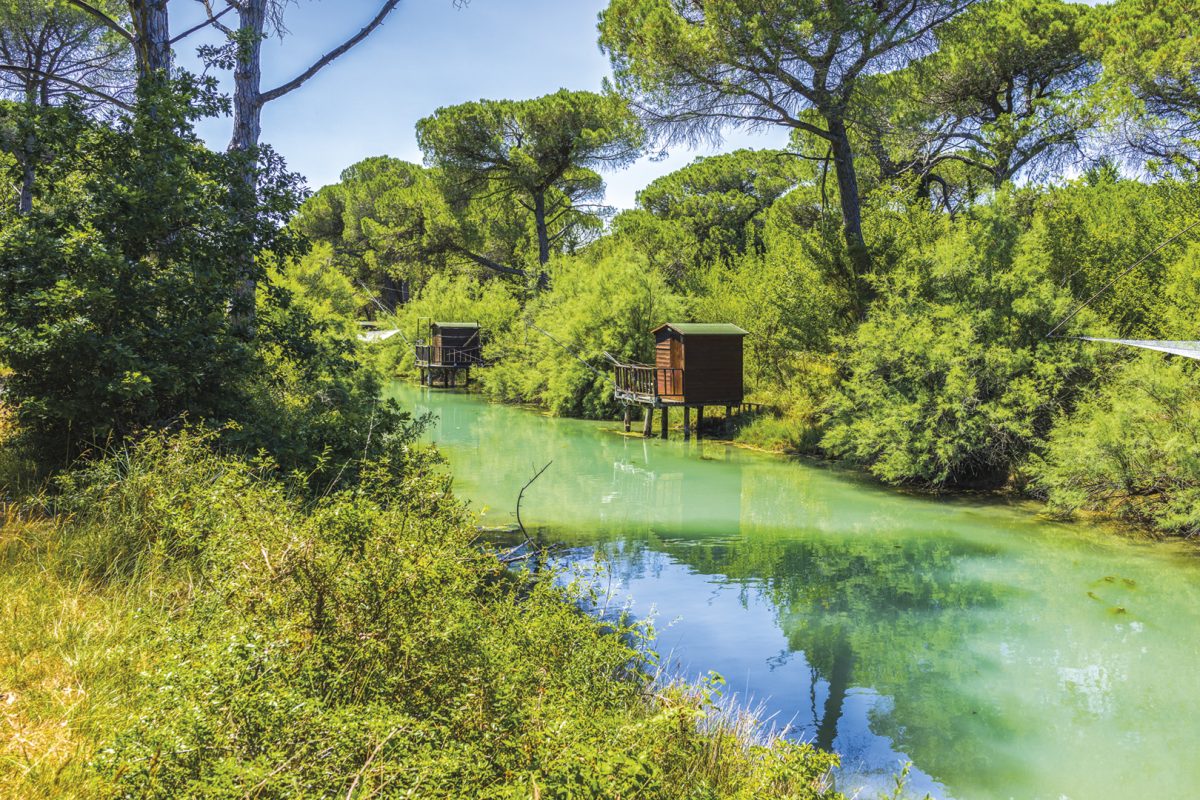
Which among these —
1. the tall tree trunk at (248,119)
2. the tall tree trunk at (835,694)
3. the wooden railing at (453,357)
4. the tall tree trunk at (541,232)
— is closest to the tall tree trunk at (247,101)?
the tall tree trunk at (248,119)

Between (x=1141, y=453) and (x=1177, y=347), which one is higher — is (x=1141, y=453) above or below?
below

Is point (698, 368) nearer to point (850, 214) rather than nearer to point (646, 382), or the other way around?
point (646, 382)

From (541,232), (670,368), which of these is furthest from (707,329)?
(541,232)

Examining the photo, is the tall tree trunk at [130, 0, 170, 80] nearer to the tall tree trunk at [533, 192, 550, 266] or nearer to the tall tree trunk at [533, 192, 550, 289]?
the tall tree trunk at [533, 192, 550, 289]

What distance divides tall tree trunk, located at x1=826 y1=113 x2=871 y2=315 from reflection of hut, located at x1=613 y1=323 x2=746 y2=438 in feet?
10.5

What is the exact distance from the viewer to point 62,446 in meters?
5.81

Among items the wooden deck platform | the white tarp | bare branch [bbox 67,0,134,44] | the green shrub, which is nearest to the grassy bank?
bare branch [bbox 67,0,134,44]

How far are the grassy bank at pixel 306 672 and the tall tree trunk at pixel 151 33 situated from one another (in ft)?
16.7

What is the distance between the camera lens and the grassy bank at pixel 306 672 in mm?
2244

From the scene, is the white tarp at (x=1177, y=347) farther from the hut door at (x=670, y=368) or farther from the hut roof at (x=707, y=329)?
the hut door at (x=670, y=368)

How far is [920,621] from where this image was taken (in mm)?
7598

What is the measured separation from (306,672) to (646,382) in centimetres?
1741

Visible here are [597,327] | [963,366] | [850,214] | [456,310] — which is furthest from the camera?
[456,310]

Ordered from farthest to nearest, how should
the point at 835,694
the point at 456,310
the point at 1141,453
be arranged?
1. the point at 456,310
2. the point at 1141,453
3. the point at 835,694
